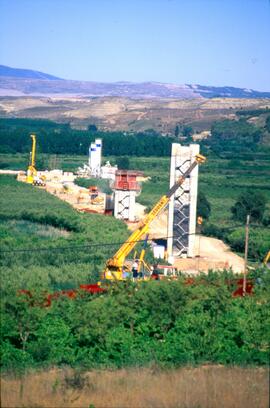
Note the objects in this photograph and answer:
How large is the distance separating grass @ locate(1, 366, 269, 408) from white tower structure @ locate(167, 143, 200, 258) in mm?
15584

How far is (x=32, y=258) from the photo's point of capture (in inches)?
900

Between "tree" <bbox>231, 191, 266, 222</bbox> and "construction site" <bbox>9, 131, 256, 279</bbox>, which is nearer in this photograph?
"construction site" <bbox>9, 131, 256, 279</bbox>

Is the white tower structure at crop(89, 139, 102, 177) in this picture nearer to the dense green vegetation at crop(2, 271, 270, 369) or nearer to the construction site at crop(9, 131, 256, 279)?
the construction site at crop(9, 131, 256, 279)

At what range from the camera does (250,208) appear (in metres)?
36.8

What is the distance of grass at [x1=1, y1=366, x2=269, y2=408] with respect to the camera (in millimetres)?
10539

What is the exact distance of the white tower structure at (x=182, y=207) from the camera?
2742 cm

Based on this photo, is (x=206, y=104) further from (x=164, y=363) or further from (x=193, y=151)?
(x=164, y=363)

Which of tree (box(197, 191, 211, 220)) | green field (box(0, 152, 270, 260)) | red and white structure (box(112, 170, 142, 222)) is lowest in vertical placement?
green field (box(0, 152, 270, 260))

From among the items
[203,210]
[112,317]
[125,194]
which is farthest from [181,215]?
[112,317]

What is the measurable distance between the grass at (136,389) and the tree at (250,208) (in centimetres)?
2522

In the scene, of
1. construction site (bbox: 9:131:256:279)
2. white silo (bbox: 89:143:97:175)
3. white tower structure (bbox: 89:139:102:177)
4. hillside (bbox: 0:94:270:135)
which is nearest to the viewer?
construction site (bbox: 9:131:256:279)

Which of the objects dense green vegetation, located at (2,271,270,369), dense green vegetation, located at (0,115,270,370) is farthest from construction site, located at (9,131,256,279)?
dense green vegetation, located at (2,271,270,369)

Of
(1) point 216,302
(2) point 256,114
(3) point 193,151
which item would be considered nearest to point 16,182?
(3) point 193,151

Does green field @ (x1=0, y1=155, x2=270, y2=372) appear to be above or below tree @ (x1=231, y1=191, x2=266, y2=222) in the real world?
above
